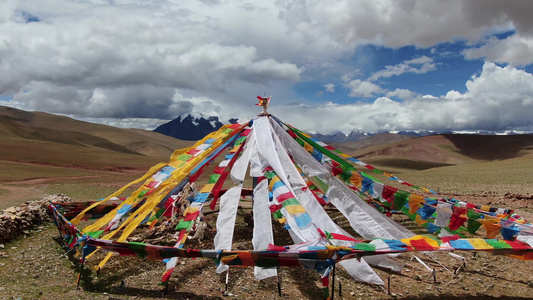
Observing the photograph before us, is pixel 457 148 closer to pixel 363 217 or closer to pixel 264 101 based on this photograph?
pixel 264 101

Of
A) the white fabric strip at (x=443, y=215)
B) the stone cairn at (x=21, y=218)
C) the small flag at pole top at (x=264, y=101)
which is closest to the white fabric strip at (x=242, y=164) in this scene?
the small flag at pole top at (x=264, y=101)

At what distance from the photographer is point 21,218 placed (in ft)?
32.0

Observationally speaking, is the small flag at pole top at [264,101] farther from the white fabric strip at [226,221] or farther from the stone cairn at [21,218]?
the stone cairn at [21,218]

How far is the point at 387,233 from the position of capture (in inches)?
303

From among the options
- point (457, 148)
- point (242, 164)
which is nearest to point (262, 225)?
point (242, 164)

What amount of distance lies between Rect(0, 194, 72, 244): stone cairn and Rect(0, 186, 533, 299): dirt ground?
0.61 meters

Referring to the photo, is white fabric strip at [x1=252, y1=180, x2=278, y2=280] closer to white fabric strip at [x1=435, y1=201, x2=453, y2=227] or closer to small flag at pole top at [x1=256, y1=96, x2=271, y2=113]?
small flag at pole top at [x1=256, y1=96, x2=271, y2=113]

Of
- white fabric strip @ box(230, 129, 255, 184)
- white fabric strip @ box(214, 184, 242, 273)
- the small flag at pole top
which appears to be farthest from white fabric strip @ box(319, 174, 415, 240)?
the small flag at pole top

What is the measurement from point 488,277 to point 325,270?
155 inches

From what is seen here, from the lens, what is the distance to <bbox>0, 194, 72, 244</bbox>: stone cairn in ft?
28.7

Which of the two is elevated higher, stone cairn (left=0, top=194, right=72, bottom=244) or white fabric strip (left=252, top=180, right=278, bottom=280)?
white fabric strip (left=252, top=180, right=278, bottom=280)

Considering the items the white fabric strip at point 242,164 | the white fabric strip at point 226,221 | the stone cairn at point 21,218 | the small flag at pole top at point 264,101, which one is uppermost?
the small flag at pole top at point 264,101

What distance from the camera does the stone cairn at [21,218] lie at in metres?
8.74

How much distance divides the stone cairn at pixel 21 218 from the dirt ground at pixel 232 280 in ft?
2.02
